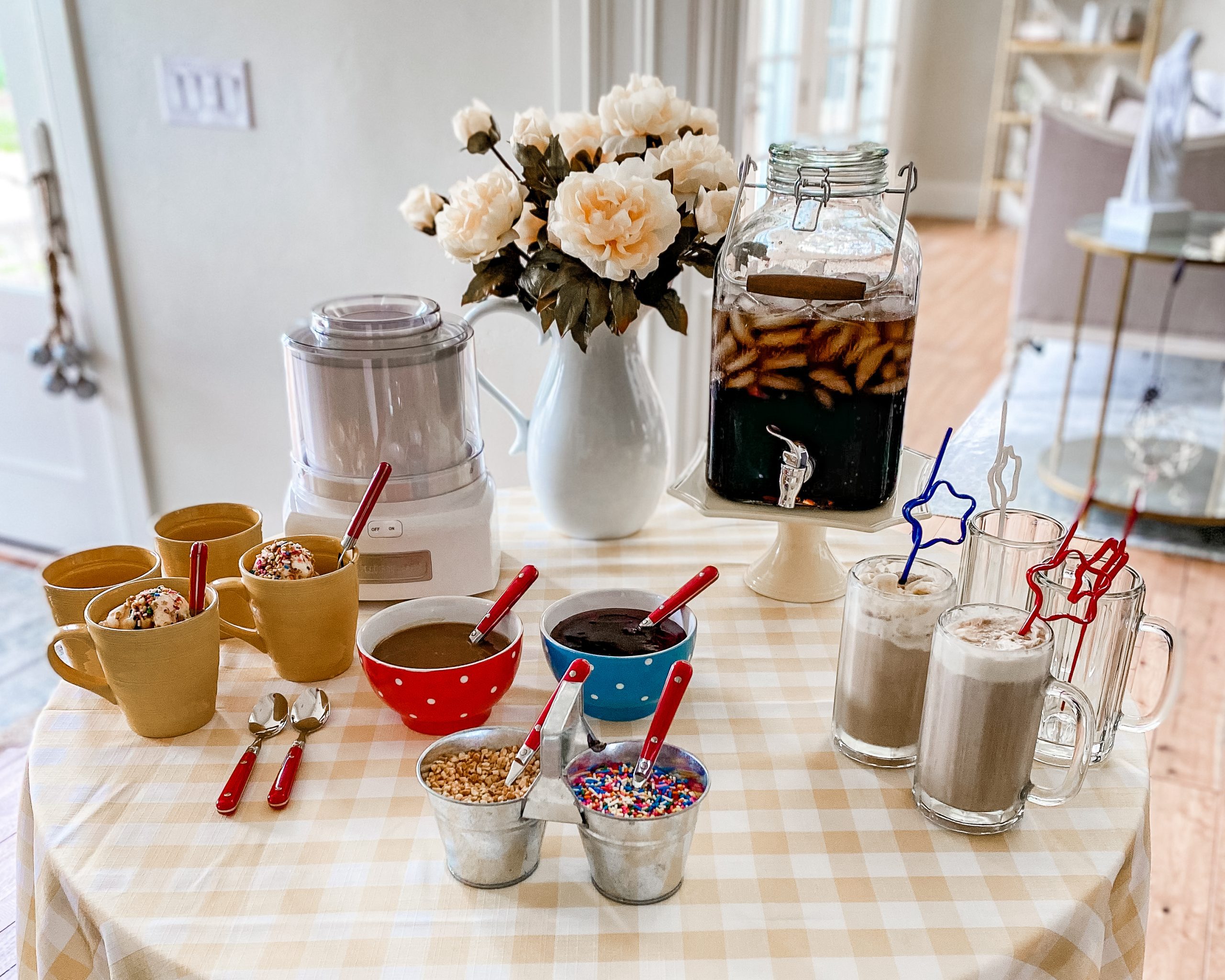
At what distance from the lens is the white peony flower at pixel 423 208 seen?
120 cm

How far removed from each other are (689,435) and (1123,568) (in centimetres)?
116

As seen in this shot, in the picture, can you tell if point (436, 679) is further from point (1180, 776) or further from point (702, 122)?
point (1180, 776)

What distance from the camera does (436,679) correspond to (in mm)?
847

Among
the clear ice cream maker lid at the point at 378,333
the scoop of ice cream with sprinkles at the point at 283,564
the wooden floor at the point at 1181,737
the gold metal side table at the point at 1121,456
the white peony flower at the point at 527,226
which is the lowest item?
the wooden floor at the point at 1181,737

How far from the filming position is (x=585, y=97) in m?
1.66

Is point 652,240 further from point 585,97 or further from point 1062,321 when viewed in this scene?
point 1062,321

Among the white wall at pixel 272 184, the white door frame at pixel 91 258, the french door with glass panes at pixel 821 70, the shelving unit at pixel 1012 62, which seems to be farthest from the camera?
the shelving unit at pixel 1012 62

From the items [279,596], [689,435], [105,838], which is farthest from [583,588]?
[689,435]

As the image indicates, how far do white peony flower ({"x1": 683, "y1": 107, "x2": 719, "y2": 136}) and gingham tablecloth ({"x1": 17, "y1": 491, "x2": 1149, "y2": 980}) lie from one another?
0.62 meters

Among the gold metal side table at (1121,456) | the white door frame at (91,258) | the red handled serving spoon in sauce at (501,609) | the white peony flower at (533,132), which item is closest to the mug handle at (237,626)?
the red handled serving spoon in sauce at (501,609)

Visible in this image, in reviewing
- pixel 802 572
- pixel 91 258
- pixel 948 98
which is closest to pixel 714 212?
pixel 802 572

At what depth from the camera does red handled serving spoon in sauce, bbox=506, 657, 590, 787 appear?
0.73m

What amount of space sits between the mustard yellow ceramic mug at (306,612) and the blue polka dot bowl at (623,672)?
188mm

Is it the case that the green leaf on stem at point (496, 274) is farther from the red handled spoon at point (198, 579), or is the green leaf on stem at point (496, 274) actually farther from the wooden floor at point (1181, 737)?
the wooden floor at point (1181, 737)
